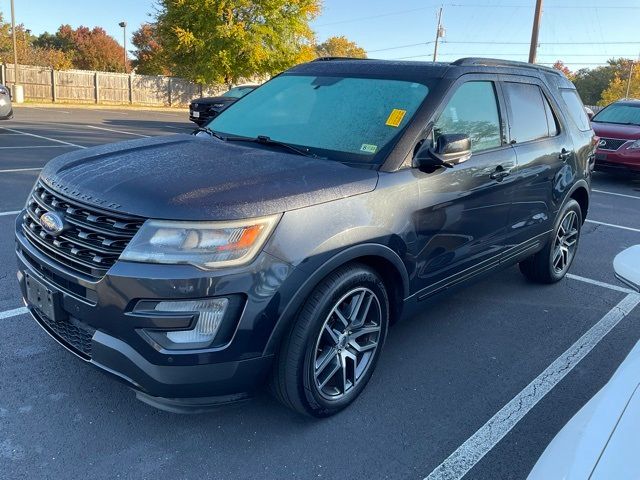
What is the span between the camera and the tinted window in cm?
341

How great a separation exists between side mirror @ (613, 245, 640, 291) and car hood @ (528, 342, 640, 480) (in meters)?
0.56

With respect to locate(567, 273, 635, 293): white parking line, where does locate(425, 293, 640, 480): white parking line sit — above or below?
below

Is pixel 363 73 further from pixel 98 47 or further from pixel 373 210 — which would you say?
pixel 98 47

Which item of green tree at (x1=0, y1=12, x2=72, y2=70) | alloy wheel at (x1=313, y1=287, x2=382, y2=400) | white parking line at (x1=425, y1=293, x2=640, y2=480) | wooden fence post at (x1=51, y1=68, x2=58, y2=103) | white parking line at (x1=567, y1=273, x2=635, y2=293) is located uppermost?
green tree at (x1=0, y1=12, x2=72, y2=70)

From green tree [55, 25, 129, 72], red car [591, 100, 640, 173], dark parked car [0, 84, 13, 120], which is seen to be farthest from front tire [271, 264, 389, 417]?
green tree [55, 25, 129, 72]

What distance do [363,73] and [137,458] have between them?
8.70ft

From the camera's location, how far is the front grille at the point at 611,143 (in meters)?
11.4

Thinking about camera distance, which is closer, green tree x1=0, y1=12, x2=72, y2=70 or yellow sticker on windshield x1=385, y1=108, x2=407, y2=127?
yellow sticker on windshield x1=385, y1=108, x2=407, y2=127

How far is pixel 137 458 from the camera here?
253 cm

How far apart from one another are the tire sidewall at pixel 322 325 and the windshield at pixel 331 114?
0.69 metres

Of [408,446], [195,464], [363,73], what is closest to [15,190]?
[363,73]

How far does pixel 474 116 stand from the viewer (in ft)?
12.1

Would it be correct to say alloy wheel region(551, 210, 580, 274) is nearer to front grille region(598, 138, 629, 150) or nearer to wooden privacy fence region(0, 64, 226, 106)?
front grille region(598, 138, 629, 150)

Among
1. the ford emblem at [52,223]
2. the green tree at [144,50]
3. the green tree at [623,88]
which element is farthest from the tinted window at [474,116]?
the green tree at [623,88]
